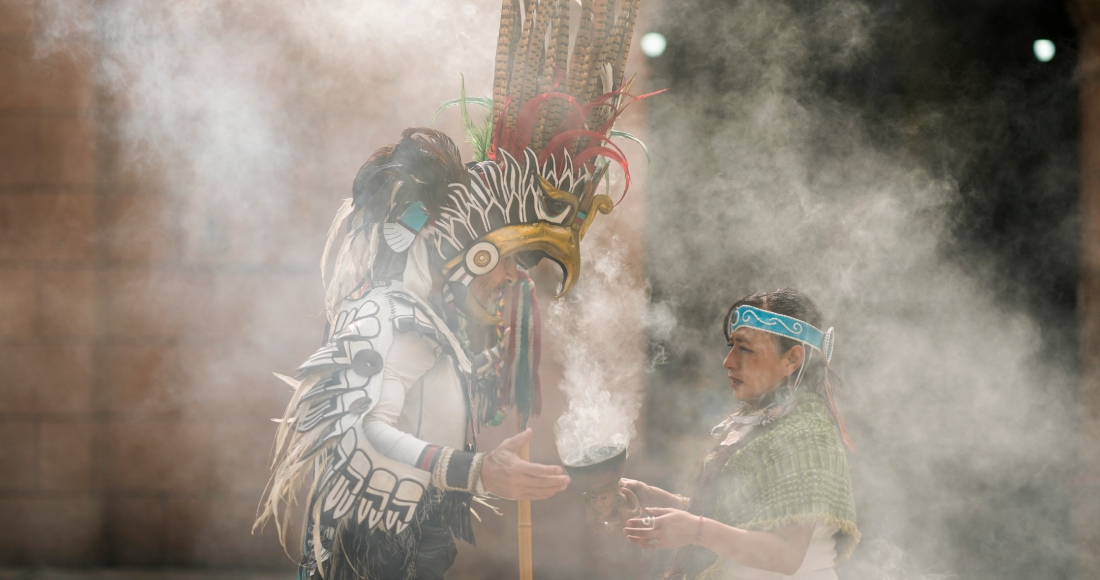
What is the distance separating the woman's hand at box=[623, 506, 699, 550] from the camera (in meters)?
1.95

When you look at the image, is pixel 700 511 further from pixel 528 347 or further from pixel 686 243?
pixel 686 243

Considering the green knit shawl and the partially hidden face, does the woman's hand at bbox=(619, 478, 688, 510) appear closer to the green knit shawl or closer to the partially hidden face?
the green knit shawl

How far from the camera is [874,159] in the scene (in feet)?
12.2

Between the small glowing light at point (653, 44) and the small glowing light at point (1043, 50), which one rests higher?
the small glowing light at point (1043, 50)

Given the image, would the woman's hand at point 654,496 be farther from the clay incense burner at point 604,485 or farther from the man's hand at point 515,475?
the man's hand at point 515,475

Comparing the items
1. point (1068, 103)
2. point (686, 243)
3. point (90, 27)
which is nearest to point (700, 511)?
point (686, 243)

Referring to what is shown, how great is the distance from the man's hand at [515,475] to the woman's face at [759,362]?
676 mm

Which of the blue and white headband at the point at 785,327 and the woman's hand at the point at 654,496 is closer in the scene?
the blue and white headband at the point at 785,327

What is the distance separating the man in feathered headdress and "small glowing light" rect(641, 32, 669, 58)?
191 centimetres

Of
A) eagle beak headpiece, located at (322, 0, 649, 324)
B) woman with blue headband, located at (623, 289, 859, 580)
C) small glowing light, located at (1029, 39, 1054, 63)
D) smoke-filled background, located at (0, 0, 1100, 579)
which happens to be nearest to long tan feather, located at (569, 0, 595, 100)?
eagle beak headpiece, located at (322, 0, 649, 324)

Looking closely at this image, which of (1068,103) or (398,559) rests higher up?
(1068,103)

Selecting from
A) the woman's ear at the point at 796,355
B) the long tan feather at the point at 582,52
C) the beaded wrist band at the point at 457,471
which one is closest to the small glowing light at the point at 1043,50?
the woman's ear at the point at 796,355

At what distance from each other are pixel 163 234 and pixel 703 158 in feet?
9.26

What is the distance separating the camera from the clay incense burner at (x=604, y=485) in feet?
6.63
